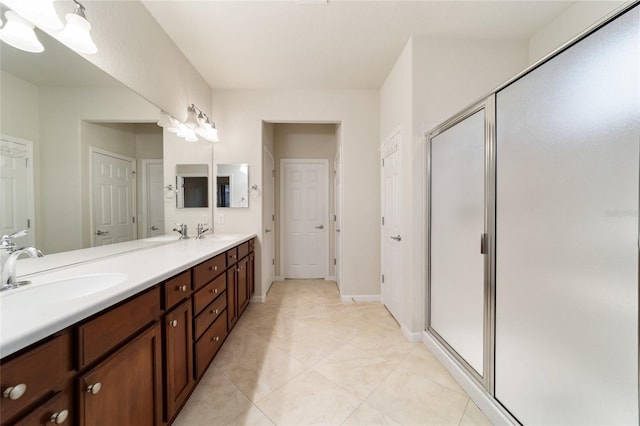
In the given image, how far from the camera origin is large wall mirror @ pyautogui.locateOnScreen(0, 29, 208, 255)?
103cm

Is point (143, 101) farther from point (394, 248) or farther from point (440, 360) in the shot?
point (440, 360)

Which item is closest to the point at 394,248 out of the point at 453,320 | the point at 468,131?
the point at 453,320

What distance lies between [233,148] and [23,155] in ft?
6.65

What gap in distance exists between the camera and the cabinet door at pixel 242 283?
7.73 feet

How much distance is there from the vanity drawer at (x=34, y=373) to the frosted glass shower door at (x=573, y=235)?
69.1 inches

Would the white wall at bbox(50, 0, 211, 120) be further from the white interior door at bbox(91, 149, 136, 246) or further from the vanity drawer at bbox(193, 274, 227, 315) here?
the vanity drawer at bbox(193, 274, 227, 315)

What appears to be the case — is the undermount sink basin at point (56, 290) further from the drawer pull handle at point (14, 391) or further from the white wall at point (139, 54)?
the white wall at point (139, 54)

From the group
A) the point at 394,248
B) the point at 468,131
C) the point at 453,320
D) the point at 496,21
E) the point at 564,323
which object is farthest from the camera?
the point at 394,248

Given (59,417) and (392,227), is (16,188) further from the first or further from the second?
(392,227)

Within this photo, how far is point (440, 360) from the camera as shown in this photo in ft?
6.02

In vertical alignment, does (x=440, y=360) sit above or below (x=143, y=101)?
below

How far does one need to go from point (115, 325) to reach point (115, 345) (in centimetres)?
7

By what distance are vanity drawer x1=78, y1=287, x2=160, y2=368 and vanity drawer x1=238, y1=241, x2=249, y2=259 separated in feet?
4.18

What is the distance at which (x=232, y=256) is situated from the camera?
2.16m
